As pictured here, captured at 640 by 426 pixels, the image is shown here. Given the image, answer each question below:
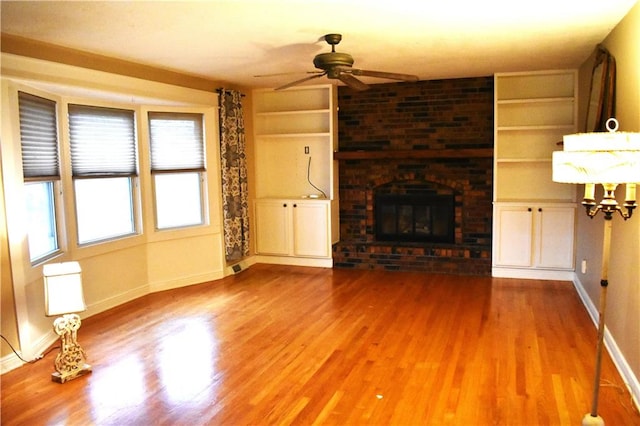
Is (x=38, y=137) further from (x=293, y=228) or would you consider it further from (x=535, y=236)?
(x=535, y=236)

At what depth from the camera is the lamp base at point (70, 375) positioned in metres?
3.35

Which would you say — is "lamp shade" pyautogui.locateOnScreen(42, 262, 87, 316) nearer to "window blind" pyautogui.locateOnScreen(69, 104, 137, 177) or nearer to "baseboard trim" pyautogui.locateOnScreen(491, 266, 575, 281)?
"window blind" pyautogui.locateOnScreen(69, 104, 137, 177)

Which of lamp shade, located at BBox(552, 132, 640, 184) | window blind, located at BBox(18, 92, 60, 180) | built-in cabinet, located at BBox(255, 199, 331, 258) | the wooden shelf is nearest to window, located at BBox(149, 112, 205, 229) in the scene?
built-in cabinet, located at BBox(255, 199, 331, 258)

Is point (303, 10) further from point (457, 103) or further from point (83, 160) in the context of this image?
point (457, 103)

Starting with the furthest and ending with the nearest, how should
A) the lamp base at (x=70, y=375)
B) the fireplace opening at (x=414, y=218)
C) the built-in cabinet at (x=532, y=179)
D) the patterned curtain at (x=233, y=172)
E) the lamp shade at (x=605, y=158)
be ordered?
1. the fireplace opening at (x=414, y=218)
2. the patterned curtain at (x=233, y=172)
3. the built-in cabinet at (x=532, y=179)
4. the lamp base at (x=70, y=375)
5. the lamp shade at (x=605, y=158)

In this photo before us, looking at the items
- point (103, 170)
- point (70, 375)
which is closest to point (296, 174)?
point (103, 170)

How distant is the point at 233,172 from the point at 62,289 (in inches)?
120

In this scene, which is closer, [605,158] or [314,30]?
[605,158]

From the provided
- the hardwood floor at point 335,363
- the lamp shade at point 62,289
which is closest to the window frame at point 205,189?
the hardwood floor at point 335,363

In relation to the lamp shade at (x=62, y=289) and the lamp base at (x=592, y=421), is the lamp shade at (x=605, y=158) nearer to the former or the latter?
the lamp base at (x=592, y=421)

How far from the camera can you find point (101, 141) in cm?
501

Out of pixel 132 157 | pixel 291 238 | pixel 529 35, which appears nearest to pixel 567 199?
pixel 529 35

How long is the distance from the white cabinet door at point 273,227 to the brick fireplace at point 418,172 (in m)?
0.73

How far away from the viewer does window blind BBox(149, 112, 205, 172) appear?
18.3 ft
